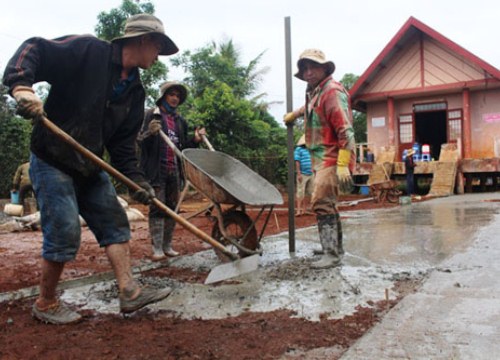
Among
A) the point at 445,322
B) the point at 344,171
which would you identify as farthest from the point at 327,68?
the point at 445,322

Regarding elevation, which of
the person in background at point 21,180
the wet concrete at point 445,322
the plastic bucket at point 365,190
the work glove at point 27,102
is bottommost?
the plastic bucket at point 365,190

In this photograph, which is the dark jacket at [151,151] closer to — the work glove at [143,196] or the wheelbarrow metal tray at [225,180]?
the wheelbarrow metal tray at [225,180]

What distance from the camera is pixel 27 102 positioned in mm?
2328

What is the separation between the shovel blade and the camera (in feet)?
10.0

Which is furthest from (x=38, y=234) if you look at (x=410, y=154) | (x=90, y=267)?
(x=410, y=154)

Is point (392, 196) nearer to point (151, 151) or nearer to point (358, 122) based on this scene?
point (151, 151)

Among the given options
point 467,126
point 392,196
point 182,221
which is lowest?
point 392,196

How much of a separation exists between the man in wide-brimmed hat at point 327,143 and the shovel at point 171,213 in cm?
81

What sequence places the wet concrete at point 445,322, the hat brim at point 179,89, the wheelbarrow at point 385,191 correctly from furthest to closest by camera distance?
the wheelbarrow at point 385,191, the hat brim at point 179,89, the wet concrete at point 445,322

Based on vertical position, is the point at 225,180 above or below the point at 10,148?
below

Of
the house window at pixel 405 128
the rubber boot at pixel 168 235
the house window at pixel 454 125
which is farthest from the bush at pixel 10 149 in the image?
the house window at pixel 454 125

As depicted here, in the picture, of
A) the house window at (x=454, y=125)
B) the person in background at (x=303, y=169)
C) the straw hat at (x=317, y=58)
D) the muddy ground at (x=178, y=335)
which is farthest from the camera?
the house window at (x=454, y=125)

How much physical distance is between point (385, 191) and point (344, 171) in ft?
27.8

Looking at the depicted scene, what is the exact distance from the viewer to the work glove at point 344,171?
379 centimetres
